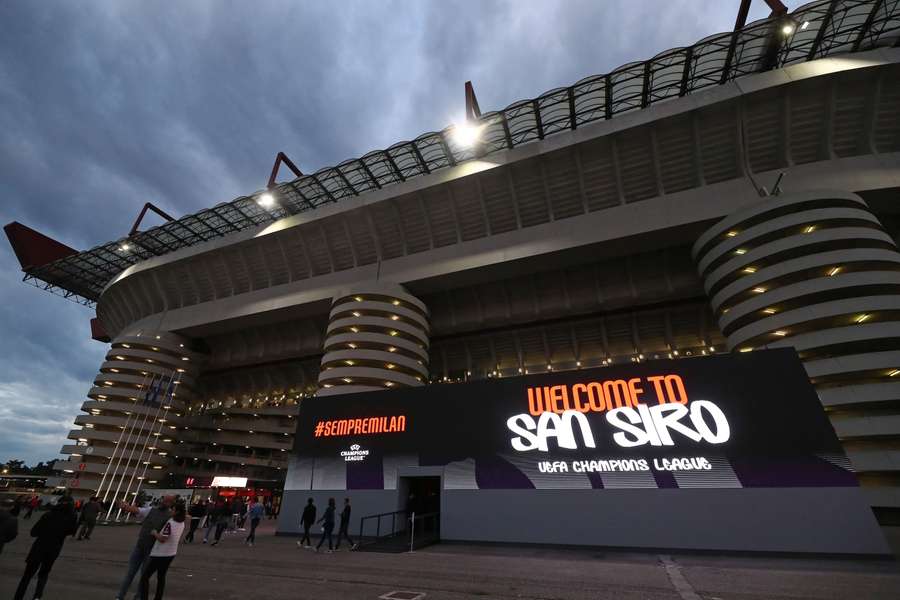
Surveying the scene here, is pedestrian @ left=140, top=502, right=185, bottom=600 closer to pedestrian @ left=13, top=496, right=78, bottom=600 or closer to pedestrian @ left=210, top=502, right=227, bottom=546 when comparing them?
pedestrian @ left=13, top=496, right=78, bottom=600

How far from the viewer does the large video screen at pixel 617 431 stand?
12.7 meters

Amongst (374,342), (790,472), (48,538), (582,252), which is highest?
(582,252)

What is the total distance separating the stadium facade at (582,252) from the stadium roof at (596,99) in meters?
0.21

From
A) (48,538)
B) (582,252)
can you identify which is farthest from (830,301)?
(48,538)

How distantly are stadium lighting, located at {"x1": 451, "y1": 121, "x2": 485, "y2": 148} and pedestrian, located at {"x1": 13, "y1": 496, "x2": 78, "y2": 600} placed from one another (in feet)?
105

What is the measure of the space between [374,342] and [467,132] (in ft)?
64.0

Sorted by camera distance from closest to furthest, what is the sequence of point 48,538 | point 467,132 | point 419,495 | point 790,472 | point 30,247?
point 48,538, point 790,472, point 419,495, point 467,132, point 30,247

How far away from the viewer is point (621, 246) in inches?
1240

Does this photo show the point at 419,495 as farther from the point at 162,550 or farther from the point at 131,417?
the point at 131,417

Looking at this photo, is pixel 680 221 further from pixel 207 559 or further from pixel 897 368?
pixel 207 559

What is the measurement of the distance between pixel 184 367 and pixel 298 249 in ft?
72.5

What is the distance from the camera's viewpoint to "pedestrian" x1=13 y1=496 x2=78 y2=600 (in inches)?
239

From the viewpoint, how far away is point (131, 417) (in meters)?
44.3

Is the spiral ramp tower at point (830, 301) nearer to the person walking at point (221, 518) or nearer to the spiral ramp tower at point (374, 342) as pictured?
the spiral ramp tower at point (374, 342)
